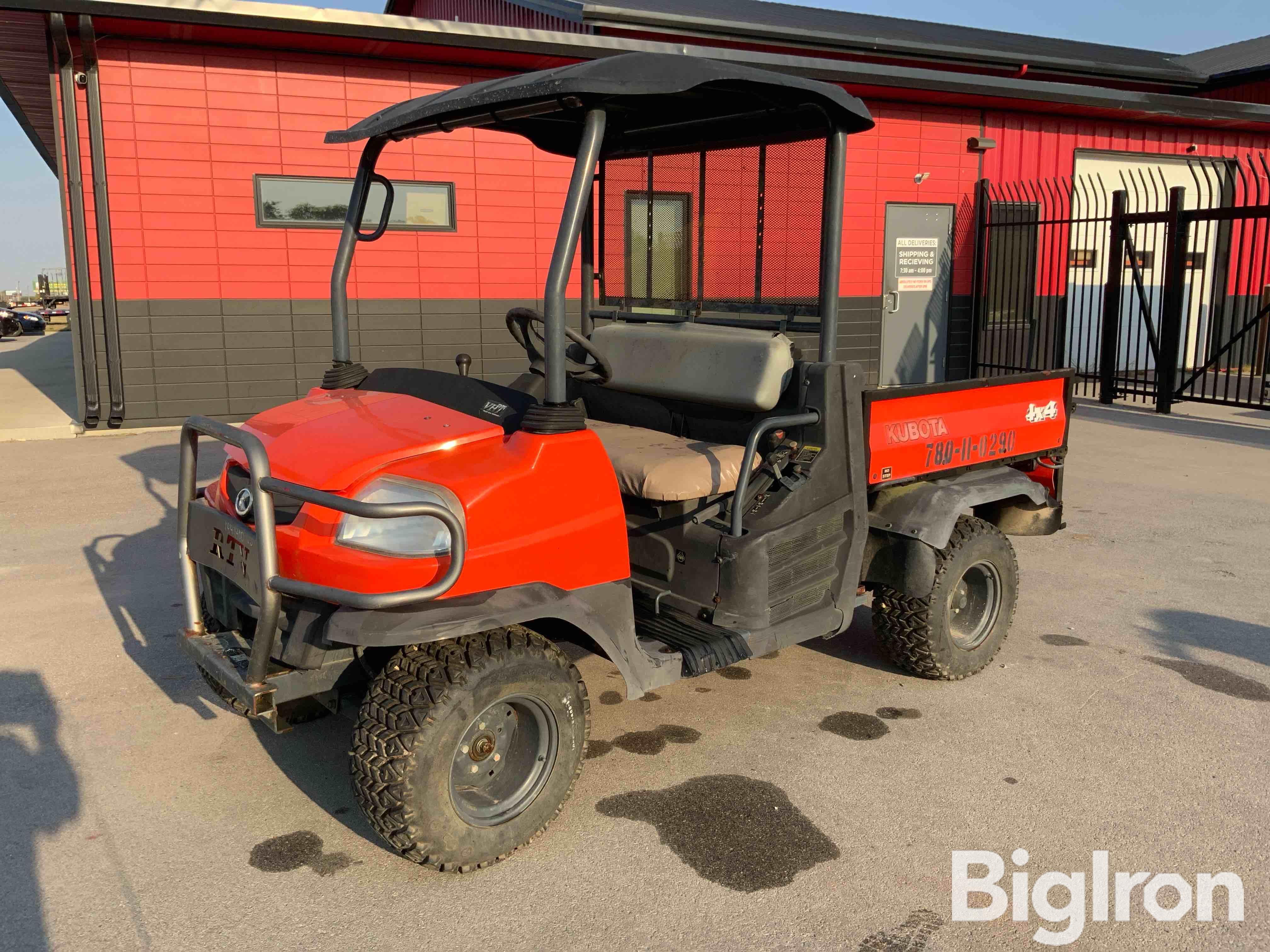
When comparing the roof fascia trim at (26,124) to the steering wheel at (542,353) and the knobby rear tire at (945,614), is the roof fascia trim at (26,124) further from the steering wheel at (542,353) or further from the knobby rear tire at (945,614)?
the knobby rear tire at (945,614)

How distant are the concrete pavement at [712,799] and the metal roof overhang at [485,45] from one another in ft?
19.9

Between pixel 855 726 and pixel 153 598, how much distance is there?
3.55m

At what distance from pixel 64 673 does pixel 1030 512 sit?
4270 mm

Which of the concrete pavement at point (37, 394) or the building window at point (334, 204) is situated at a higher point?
the building window at point (334, 204)

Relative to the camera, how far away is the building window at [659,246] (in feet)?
15.1

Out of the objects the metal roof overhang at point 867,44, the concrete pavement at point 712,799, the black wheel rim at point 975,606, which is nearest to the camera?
the concrete pavement at point 712,799

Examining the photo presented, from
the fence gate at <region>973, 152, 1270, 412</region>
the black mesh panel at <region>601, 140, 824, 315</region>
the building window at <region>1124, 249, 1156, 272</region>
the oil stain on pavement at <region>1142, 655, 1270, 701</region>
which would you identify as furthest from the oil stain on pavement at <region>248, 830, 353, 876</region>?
the building window at <region>1124, 249, 1156, 272</region>

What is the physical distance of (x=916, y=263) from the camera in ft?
45.4

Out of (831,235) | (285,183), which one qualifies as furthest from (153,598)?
(285,183)

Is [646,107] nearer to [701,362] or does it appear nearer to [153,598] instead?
[701,362]

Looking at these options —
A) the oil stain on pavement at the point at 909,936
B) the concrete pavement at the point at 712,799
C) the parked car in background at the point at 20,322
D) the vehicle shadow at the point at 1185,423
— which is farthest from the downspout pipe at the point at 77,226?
the parked car in background at the point at 20,322

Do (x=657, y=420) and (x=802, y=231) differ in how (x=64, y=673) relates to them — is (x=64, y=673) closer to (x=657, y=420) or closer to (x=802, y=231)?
(x=657, y=420)

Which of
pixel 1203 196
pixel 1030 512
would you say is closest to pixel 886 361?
pixel 1203 196

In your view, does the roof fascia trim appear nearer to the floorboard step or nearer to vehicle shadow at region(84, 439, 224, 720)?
vehicle shadow at region(84, 439, 224, 720)
